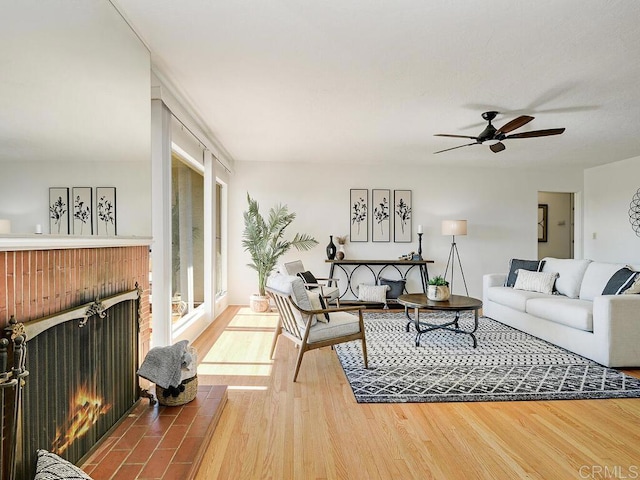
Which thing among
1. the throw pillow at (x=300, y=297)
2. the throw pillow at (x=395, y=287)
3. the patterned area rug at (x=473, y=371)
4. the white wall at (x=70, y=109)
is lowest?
the patterned area rug at (x=473, y=371)

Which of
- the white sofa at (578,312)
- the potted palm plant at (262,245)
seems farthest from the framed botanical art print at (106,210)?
the white sofa at (578,312)

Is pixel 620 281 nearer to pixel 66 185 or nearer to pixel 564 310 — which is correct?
pixel 564 310

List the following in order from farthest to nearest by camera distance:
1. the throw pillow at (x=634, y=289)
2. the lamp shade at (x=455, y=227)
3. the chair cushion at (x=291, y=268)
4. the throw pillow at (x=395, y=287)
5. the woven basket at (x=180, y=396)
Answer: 1. the throw pillow at (x=395, y=287)
2. the lamp shade at (x=455, y=227)
3. the chair cushion at (x=291, y=268)
4. the throw pillow at (x=634, y=289)
5. the woven basket at (x=180, y=396)

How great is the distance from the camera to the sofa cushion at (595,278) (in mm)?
4156

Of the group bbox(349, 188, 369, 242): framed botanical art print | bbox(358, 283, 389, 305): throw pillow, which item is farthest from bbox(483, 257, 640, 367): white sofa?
bbox(349, 188, 369, 242): framed botanical art print

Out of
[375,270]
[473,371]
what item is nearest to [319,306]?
[473,371]

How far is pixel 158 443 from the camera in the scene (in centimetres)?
200

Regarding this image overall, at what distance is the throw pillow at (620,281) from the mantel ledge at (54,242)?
14.4ft

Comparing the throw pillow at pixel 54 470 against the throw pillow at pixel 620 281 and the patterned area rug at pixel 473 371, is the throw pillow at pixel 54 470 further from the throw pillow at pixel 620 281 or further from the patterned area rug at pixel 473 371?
the throw pillow at pixel 620 281

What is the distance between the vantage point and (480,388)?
296 cm

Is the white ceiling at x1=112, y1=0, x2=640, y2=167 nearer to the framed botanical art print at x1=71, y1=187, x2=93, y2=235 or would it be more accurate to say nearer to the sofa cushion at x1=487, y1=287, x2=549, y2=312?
the framed botanical art print at x1=71, y1=187, x2=93, y2=235

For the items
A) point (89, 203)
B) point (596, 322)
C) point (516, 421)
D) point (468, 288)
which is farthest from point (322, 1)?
point (468, 288)

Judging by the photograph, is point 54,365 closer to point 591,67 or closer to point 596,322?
point 591,67

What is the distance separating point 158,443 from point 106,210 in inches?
50.2
